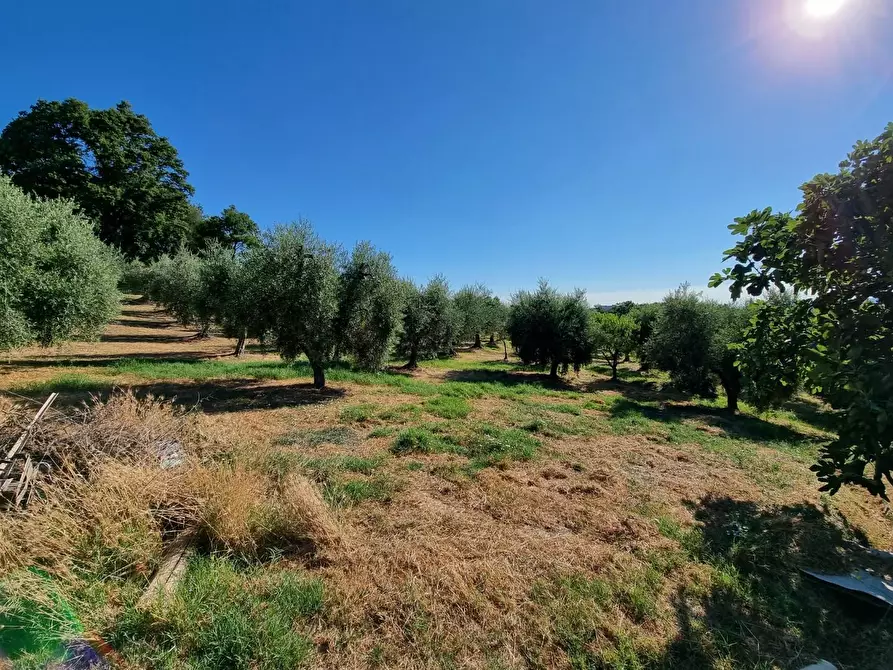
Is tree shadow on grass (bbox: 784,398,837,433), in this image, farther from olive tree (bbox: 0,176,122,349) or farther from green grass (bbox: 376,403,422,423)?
olive tree (bbox: 0,176,122,349)

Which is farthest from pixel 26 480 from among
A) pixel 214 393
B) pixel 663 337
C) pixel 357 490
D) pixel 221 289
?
pixel 663 337

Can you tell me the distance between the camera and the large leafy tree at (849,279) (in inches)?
93.9

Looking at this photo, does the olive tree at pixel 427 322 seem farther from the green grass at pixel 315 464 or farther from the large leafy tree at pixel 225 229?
the large leafy tree at pixel 225 229

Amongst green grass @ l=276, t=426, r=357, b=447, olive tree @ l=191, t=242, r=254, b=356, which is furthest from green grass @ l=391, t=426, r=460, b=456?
olive tree @ l=191, t=242, r=254, b=356

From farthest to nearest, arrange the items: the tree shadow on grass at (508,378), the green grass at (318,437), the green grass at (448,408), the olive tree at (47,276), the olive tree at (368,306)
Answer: the tree shadow on grass at (508,378)
the olive tree at (368,306)
the green grass at (448,408)
the olive tree at (47,276)
the green grass at (318,437)

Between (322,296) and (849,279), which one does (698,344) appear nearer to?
(849,279)

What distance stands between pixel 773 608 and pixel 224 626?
5.05 meters

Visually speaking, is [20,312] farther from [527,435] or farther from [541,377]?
[541,377]

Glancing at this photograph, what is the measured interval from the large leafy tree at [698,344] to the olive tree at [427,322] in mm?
13167

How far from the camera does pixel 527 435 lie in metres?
8.38

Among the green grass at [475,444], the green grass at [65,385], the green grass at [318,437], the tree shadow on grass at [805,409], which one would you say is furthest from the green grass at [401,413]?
the tree shadow on grass at [805,409]

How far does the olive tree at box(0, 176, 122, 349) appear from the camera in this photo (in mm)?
8664

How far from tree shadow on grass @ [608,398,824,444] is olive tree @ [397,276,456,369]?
1237cm

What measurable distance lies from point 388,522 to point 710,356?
18.5m
